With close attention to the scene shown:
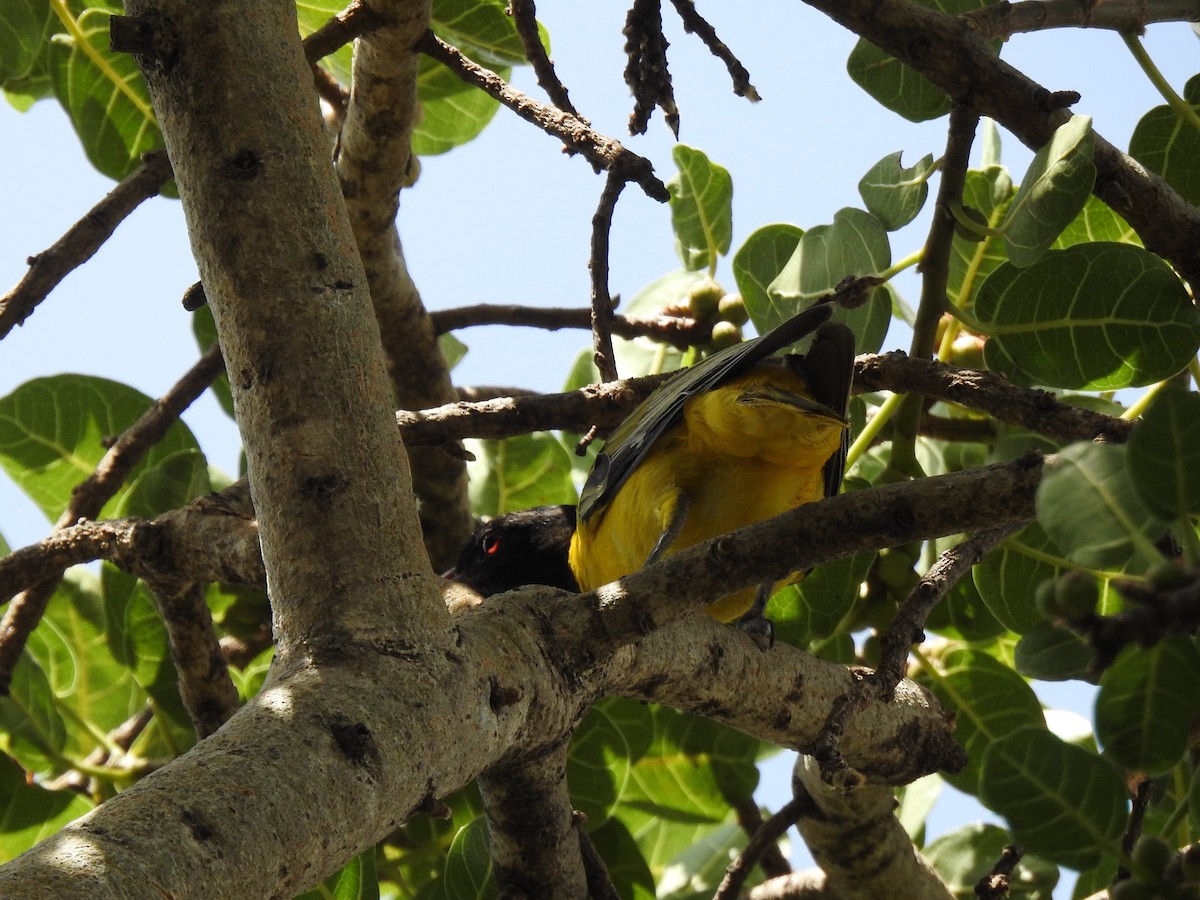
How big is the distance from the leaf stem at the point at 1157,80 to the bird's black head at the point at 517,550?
66.5 inches

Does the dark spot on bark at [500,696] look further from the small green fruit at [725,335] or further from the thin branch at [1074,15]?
the small green fruit at [725,335]

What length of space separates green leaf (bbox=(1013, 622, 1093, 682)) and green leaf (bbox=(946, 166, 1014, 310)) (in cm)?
91

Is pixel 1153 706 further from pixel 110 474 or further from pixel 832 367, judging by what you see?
pixel 110 474

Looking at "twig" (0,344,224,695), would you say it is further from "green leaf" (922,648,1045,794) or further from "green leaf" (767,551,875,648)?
"green leaf" (922,648,1045,794)

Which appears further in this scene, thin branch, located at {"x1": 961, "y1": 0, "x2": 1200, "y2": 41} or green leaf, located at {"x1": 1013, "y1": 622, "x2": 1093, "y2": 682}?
thin branch, located at {"x1": 961, "y1": 0, "x2": 1200, "y2": 41}

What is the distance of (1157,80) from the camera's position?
6.68ft

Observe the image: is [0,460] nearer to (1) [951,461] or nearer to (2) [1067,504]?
(1) [951,461]

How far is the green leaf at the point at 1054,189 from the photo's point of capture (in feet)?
5.33

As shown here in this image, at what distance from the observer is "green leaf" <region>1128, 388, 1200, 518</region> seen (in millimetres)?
816

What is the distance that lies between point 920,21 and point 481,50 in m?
1.34

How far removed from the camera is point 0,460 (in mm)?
2854

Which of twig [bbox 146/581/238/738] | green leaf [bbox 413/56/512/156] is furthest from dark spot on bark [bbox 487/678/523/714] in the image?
green leaf [bbox 413/56/512/156]

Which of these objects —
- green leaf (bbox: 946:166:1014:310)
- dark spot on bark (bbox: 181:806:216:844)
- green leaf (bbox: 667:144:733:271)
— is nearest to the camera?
dark spot on bark (bbox: 181:806:216:844)

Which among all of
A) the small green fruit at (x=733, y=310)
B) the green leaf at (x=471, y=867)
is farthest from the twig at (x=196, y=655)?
the small green fruit at (x=733, y=310)
